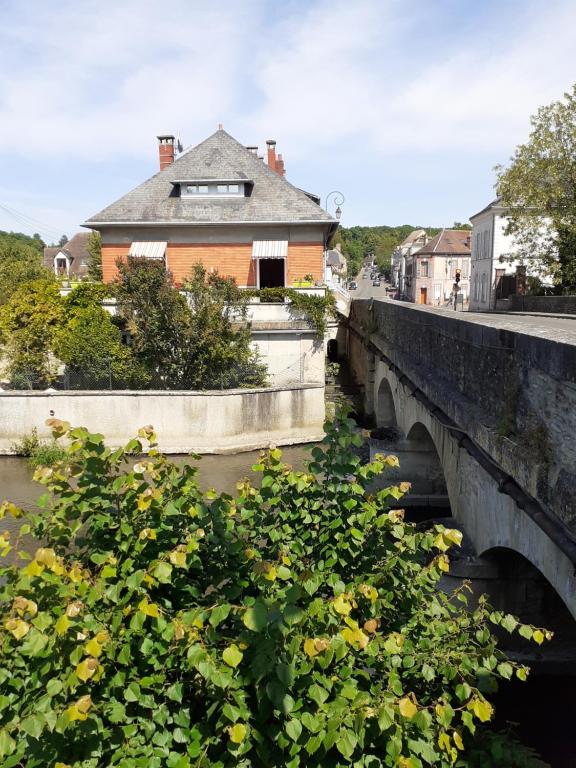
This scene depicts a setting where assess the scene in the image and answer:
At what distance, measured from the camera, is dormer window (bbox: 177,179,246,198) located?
27.6 metres

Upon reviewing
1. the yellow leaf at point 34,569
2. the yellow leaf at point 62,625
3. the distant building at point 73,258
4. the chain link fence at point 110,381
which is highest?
the distant building at point 73,258

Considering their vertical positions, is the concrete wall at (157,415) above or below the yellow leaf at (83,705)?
below

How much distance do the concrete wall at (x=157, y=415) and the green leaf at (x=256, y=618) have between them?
1858 cm

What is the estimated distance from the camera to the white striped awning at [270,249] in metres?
26.7

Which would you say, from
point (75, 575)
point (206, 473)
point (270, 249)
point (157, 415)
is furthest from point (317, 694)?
point (270, 249)

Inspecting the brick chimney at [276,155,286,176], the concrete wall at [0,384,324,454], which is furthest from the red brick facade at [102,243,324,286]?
the brick chimney at [276,155,286,176]

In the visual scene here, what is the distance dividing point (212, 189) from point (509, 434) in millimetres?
24165

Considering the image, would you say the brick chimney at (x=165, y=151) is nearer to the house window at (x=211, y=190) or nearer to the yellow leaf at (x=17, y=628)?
the house window at (x=211, y=190)

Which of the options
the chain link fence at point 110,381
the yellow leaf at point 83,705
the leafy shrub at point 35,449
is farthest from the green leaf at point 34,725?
the chain link fence at point 110,381

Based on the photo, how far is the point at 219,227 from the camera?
88.5 ft

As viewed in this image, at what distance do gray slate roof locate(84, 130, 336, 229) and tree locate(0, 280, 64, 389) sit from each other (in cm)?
543

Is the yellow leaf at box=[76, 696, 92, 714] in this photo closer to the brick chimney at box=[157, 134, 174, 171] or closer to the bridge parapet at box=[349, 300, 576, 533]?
the bridge parapet at box=[349, 300, 576, 533]

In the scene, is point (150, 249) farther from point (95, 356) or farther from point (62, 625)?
point (62, 625)

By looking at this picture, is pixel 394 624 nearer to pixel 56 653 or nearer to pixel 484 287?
pixel 56 653
